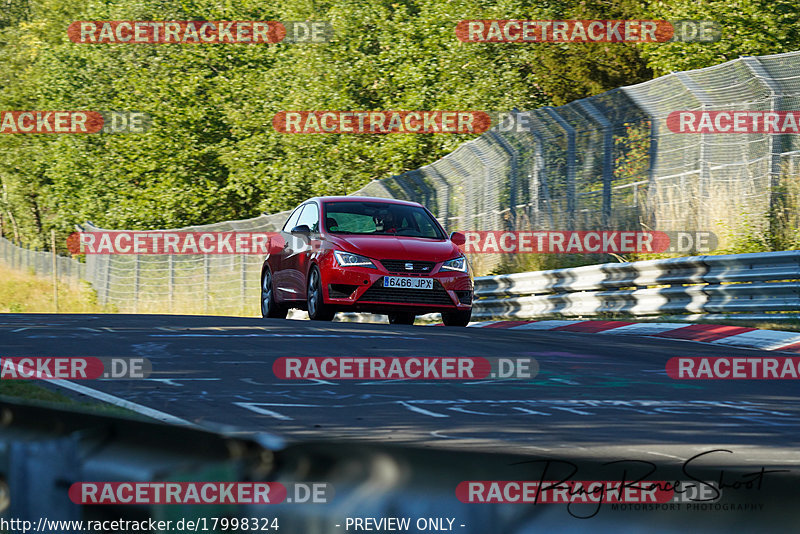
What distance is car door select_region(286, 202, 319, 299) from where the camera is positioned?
15.3 metres

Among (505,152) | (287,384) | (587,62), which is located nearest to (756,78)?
(505,152)

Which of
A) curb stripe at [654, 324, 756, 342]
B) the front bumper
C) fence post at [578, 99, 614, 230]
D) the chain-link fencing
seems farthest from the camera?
fence post at [578, 99, 614, 230]

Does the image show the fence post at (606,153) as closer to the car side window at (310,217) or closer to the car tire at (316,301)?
the car side window at (310,217)

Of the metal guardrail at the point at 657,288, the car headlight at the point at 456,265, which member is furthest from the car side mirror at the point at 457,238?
the metal guardrail at the point at 657,288

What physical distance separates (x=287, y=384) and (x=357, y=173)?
32.7 meters

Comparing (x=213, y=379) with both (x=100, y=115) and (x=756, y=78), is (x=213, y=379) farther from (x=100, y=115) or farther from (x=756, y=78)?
(x=100, y=115)

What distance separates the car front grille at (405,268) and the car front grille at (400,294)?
166mm

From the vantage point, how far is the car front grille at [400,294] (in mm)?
14188

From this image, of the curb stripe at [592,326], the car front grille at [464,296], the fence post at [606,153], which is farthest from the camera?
the fence post at [606,153]

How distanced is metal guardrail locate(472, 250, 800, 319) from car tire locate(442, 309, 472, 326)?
2400 mm

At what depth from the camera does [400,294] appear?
46.7ft

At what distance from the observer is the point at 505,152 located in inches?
845

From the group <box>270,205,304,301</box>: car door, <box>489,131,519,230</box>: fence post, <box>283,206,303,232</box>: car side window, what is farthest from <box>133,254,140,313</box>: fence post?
<box>270,205,304,301</box>: car door

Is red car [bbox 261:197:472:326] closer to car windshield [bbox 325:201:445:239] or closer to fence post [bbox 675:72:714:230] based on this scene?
car windshield [bbox 325:201:445:239]
